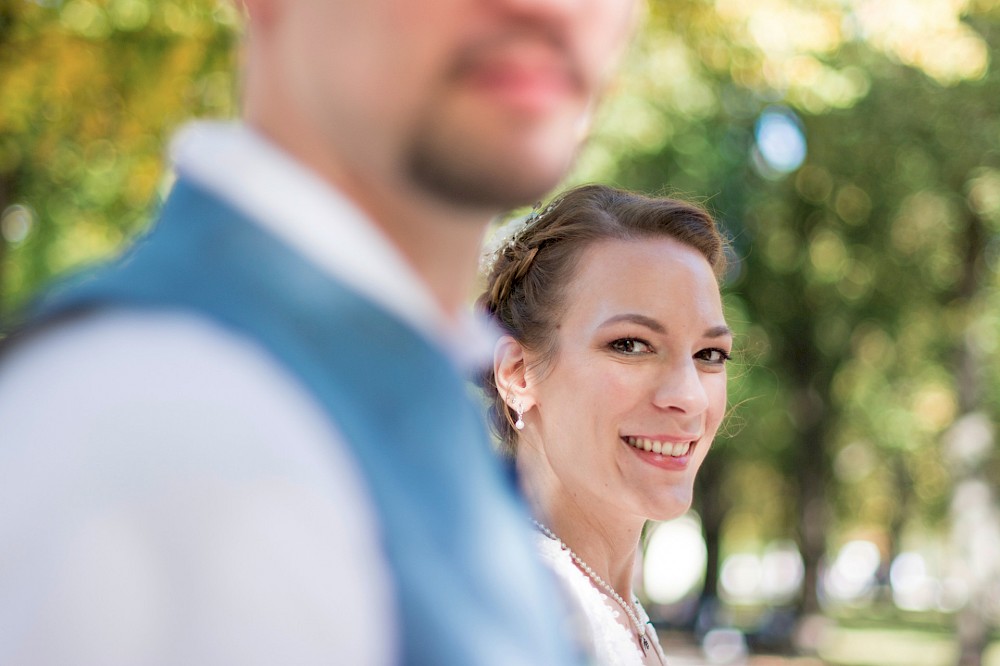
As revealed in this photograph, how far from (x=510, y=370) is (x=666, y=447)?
1.53 feet

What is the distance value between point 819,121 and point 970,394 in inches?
162

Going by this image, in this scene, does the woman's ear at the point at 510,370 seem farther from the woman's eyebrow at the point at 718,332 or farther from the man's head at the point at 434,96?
the man's head at the point at 434,96

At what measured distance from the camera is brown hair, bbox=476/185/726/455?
7.98 ft

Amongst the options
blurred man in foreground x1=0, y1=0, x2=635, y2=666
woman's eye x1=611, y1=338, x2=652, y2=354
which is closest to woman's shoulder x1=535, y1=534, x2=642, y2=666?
woman's eye x1=611, y1=338, x2=652, y2=354

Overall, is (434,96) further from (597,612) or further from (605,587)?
(605,587)

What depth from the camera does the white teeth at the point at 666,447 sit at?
2.22 meters

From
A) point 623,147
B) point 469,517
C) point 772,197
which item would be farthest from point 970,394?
point 469,517

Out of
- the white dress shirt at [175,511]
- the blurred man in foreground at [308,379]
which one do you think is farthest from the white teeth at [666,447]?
the white dress shirt at [175,511]

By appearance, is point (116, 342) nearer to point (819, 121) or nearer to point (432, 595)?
point (432, 595)

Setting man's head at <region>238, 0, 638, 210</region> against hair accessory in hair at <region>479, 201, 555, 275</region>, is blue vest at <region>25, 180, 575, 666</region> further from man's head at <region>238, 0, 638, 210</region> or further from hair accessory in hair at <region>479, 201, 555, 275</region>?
hair accessory in hair at <region>479, 201, 555, 275</region>

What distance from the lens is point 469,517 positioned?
73 centimetres

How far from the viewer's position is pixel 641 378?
2.24 meters

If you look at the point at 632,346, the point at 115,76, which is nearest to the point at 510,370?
the point at 632,346

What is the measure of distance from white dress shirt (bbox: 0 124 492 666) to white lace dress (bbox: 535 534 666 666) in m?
1.65
